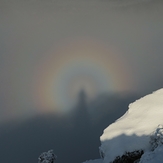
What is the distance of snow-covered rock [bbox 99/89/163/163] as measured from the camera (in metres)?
14.0

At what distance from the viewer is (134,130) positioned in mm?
14719

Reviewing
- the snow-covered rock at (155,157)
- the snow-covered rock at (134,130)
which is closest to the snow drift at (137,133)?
the snow-covered rock at (134,130)

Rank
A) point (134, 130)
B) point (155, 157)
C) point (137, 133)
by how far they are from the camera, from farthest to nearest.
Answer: point (134, 130)
point (137, 133)
point (155, 157)

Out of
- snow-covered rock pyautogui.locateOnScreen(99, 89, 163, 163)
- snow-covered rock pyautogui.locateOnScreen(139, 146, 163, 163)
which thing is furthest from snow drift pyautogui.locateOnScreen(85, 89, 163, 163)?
snow-covered rock pyautogui.locateOnScreen(139, 146, 163, 163)

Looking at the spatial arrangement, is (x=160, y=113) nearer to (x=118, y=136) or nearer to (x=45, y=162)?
(x=118, y=136)

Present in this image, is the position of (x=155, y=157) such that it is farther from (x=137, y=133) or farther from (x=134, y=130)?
(x=134, y=130)

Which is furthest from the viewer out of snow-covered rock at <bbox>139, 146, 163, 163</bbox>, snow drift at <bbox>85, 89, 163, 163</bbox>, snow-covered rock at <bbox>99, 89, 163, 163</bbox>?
snow-covered rock at <bbox>99, 89, 163, 163</bbox>

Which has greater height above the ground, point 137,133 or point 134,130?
point 134,130

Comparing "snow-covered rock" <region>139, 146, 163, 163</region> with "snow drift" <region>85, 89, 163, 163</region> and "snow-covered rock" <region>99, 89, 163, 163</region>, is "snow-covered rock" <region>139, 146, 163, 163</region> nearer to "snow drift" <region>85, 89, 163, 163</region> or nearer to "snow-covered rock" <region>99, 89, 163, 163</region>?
"snow drift" <region>85, 89, 163, 163</region>

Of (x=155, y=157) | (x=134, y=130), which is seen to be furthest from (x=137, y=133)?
(x=155, y=157)

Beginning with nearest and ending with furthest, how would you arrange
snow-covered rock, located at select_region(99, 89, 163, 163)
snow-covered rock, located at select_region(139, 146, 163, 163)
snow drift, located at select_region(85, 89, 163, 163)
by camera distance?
snow-covered rock, located at select_region(139, 146, 163, 163) < snow drift, located at select_region(85, 89, 163, 163) < snow-covered rock, located at select_region(99, 89, 163, 163)

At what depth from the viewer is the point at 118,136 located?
1484 centimetres

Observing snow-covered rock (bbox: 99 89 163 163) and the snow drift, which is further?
snow-covered rock (bbox: 99 89 163 163)

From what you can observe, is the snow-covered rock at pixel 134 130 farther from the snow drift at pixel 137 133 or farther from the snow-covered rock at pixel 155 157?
the snow-covered rock at pixel 155 157
